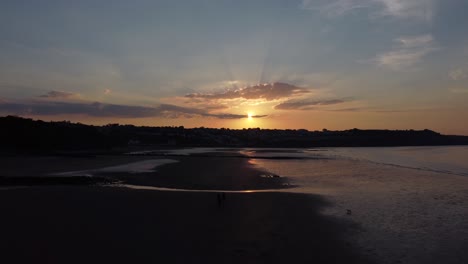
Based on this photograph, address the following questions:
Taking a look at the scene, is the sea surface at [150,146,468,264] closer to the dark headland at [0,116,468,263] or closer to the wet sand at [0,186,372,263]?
the dark headland at [0,116,468,263]

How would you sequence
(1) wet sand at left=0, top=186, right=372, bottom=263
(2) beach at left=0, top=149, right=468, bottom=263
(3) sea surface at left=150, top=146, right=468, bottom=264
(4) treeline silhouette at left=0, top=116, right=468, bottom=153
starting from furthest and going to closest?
(4) treeline silhouette at left=0, top=116, right=468, bottom=153 → (3) sea surface at left=150, top=146, right=468, bottom=264 → (2) beach at left=0, top=149, right=468, bottom=263 → (1) wet sand at left=0, top=186, right=372, bottom=263

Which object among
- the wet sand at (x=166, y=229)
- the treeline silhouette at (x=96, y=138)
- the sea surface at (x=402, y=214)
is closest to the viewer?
the wet sand at (x=166, y=229)

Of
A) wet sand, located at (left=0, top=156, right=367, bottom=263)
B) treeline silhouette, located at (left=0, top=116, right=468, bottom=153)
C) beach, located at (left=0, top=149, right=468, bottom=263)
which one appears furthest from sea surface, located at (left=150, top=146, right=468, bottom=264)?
treeline silhouette, located at (left=0, top=116, right=468, bottom=153)

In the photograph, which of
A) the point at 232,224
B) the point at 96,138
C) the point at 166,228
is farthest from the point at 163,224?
the point at 96,138

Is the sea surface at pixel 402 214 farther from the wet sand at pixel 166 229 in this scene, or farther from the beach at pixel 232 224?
the wet sand at pixel 166 229

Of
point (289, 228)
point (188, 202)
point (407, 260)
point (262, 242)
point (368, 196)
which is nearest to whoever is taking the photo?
point (407, 260)

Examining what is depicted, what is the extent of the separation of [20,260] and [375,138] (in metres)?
155

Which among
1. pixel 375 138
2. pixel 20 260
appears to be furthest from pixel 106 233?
pixel 375 138

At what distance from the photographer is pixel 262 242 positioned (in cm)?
1284

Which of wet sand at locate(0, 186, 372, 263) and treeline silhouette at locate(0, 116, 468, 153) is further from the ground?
treeline silhouette at locate(0, 116, 468, 153)

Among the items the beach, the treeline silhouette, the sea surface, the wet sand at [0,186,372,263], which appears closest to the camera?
the wet sand at [0,186,372,263]

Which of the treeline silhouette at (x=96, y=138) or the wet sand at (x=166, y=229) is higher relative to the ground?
the treeline silhouette at (x=96, y=138)

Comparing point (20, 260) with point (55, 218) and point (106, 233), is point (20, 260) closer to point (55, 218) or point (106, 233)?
point (106, 233)

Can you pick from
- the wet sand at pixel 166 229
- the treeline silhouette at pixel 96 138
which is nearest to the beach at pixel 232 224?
the wet sand at pixel 166 229
